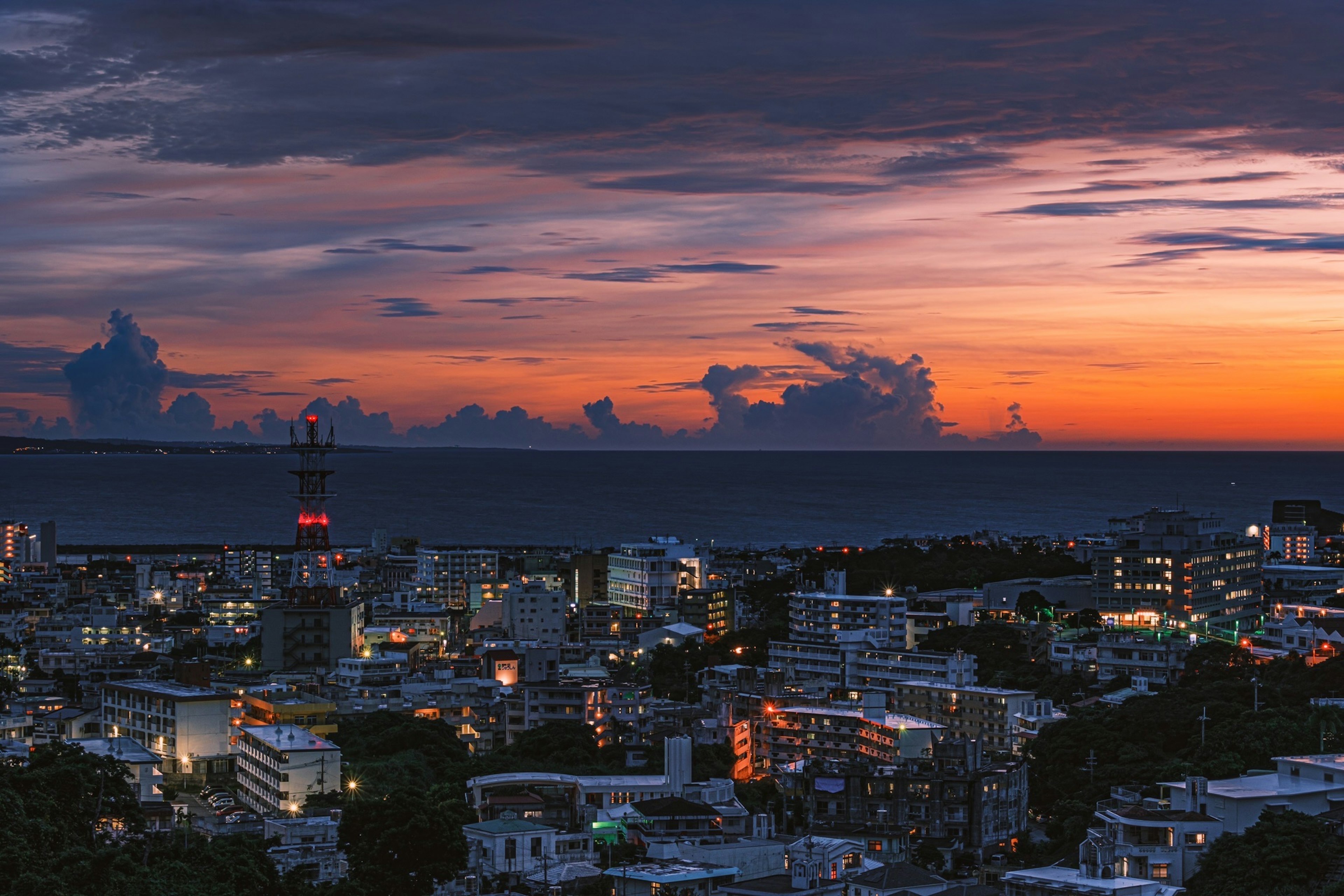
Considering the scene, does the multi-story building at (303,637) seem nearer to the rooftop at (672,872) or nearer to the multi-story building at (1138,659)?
the multi-story building at (1138,659)

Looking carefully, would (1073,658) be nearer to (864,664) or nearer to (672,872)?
(864,664)

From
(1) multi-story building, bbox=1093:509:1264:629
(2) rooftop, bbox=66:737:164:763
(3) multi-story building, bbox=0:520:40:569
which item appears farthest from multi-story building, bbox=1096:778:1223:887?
(3) multi-story building, bbox=0:520:40:569

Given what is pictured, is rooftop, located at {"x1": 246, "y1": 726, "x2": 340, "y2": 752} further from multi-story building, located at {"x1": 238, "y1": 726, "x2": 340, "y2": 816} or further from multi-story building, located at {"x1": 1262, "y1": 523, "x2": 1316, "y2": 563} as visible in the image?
multi-story building, located at {"x1": 1262, "y1": 523, "x2": 1316, "y2": 563}

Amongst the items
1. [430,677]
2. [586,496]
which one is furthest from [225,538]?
[430,677]

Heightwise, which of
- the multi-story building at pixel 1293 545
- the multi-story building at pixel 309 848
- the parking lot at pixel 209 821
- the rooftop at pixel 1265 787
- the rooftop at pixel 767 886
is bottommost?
the parking lot at pixel 209 821

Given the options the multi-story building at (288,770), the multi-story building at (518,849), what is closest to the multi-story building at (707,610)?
the multi-story building at (288,770)

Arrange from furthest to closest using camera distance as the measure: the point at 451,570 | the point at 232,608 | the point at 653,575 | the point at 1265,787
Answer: the point at 451,570, the point at 653,575, the point at 232,608, the point at 1265,787

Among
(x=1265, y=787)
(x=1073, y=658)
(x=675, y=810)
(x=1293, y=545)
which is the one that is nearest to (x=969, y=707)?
(x=1073, y=658)
